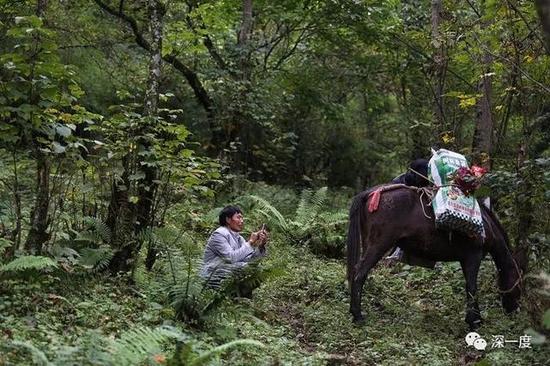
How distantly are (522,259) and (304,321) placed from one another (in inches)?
101

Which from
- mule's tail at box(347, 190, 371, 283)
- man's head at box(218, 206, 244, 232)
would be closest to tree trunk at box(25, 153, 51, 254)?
man's head at box(218, 206, 244, 232)

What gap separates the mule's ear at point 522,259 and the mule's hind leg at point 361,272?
142 cm

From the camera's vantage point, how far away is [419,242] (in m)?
7.54

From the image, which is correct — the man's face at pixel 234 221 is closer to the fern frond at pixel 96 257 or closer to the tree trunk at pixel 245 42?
the fern frond at pixel 96 257

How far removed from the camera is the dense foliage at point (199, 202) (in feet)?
17.3

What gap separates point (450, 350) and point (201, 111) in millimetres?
10668

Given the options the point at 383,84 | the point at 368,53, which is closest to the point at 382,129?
the point at 383,84

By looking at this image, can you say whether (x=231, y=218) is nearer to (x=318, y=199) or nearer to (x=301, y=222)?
(x=301, y=222)

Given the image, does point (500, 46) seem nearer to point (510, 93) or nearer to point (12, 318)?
point (510, 93)

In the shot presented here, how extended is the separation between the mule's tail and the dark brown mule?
0.01 meters

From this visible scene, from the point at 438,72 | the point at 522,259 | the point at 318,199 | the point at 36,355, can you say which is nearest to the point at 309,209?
the point at 318,199

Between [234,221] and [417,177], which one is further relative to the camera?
[417,177]

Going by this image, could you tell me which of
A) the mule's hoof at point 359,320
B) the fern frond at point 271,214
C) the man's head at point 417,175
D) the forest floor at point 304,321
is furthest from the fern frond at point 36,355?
the fern frond at point 271,214

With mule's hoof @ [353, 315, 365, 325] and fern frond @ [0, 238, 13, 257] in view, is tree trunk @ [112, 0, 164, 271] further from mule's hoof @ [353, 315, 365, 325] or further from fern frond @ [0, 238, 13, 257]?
mule's hoof @ [353, 315, 365, 325]
